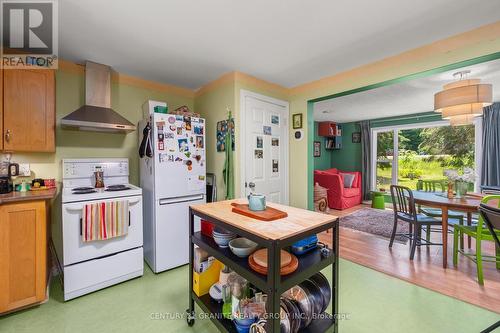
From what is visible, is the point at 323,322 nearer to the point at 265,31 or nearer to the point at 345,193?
the point at 265,31

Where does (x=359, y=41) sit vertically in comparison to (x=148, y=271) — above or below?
above

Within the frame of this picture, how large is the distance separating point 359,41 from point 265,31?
92cm

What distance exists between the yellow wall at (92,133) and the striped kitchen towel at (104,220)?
2.97 feet

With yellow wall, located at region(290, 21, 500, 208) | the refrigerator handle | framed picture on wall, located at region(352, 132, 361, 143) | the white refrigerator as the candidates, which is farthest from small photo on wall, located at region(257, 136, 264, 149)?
framed picture on wall, located at region(352, 132, 361, 143)

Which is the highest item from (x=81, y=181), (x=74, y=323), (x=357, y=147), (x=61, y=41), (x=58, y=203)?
(x=61, y=41)

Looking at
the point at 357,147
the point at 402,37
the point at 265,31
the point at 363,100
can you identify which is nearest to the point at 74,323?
the point at 265,31

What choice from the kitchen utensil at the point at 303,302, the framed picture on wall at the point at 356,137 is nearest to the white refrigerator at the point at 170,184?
the kitchen utensil at the point at 303,302

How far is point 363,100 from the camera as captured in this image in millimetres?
4234

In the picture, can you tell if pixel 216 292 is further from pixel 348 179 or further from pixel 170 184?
pixel 348 179

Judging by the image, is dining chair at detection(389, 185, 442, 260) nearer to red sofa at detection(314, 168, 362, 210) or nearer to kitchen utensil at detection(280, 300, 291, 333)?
red sofa at detection(314, 168, 362, 210)

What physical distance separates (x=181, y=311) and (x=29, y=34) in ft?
8.83

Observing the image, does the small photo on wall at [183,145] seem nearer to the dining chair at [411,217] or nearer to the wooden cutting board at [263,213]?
the wooden cutting board at [263,213]

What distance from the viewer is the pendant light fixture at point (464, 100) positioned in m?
2.36

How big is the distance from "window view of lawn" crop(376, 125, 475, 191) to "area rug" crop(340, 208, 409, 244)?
3.02ft
